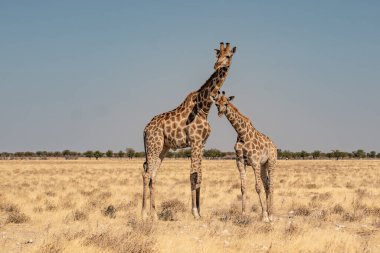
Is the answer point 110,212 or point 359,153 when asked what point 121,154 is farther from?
point 110,212

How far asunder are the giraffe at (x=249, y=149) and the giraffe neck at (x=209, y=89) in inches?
7.9

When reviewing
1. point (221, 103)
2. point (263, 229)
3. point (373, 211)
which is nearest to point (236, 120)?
point (221, 103)

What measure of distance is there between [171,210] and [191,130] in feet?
9.07

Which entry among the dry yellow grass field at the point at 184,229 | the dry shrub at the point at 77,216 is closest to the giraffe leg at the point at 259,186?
the dry yellow grass field at the point at 184,229

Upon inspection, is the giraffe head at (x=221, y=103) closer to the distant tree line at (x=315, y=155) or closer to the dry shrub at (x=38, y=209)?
the dry shrub at (x=38, y=209)

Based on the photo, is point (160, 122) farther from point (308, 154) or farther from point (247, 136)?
point (308, 154)

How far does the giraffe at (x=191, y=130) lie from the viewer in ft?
44.4

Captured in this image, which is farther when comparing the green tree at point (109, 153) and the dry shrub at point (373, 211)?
the green tree at point (109, 153)

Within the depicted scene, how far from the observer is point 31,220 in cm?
1382

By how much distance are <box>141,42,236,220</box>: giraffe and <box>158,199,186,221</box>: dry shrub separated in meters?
0.55

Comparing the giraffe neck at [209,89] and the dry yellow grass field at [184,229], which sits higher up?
the giraffe neck at [209,89]

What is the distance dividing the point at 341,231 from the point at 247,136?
342 centimetres

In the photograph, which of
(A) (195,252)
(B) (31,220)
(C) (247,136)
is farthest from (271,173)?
(B) (31,220)

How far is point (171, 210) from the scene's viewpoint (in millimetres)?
15000
